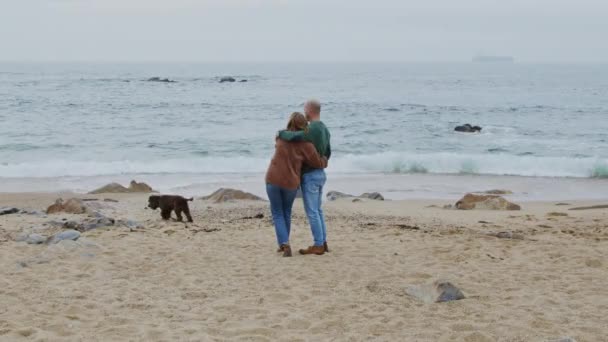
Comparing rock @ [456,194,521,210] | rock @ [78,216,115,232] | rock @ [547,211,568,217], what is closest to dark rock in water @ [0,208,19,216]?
rock @ [78,216,115,232]

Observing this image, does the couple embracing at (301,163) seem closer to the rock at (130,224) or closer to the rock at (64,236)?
the rock at (64,236)

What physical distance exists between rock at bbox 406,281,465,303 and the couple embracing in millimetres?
1794

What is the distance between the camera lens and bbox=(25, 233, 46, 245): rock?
7.90 meters

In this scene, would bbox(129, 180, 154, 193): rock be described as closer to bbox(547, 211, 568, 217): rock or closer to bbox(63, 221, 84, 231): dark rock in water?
bbox(63, 221, 84, 231): dark rock in water

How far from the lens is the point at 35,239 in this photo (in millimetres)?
7949

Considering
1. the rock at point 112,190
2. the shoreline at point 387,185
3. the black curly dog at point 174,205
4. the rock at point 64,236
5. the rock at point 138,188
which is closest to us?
the rock at point 64,236

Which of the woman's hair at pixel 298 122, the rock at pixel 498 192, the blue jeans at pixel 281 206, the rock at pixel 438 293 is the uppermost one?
the woman's hair at pixel 298 122

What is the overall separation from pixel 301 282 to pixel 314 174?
50.5 inches

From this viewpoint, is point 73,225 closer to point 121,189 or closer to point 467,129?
point 121,189

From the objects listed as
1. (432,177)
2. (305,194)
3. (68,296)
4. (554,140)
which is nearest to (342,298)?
(305,194)

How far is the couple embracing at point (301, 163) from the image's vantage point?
705cm

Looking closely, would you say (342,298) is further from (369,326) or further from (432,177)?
(432,177)

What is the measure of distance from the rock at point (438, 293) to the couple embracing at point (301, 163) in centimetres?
179

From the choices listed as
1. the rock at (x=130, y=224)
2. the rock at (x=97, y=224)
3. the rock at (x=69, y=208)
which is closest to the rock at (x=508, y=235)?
the rock at (x=130, y=224)
